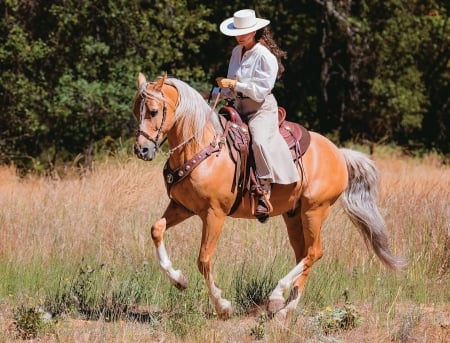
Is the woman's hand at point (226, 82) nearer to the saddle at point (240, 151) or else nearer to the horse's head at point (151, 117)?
the saddle at point (240, 151)

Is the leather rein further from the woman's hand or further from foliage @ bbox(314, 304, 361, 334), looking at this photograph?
foliage @ bbox(314, 304, 361, 334)

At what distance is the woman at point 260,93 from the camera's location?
25.7 feet

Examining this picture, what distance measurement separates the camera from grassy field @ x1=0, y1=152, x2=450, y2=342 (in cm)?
713

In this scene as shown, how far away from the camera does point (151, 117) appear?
731cm

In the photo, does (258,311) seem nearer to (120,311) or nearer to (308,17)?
(120,311)

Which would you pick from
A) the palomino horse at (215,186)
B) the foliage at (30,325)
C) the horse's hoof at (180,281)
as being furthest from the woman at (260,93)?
the foliage at (30,325)

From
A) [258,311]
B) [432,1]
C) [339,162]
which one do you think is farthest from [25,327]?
[432,1]

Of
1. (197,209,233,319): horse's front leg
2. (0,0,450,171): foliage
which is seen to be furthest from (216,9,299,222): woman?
(0,0,450,171): foliage

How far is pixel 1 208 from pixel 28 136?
27.1 ft

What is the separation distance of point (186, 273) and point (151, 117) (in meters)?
2.20

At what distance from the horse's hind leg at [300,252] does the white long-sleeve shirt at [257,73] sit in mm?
1306

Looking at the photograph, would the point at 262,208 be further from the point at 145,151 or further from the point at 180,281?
the point at 145,151

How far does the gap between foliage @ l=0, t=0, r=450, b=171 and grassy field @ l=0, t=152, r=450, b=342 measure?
5.92 meters

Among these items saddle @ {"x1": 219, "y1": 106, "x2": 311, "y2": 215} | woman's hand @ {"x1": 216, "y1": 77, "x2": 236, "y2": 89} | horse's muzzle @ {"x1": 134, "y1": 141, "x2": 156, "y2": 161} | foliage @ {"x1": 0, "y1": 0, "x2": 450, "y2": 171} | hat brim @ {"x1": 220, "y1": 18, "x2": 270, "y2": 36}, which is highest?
hat brim @ {"x1": 220, "y1": 18, "x2": 270, "y2": 36}
